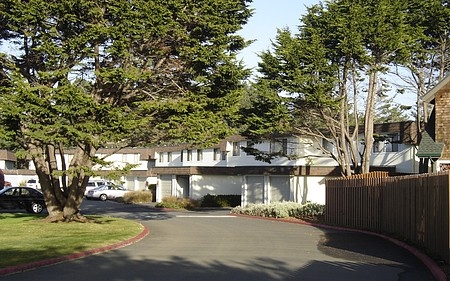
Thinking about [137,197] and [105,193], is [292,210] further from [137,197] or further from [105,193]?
[105,193]

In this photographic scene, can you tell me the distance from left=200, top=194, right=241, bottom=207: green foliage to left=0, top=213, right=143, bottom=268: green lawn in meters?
19.0

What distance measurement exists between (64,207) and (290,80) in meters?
12.6

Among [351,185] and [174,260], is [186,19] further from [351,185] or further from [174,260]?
[174,260]

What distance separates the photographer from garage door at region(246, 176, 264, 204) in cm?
4388

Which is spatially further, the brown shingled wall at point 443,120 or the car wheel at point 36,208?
the car wheel at point 36,208

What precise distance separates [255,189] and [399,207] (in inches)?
1031

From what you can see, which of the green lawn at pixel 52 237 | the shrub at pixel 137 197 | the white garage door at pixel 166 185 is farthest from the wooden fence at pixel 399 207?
the shrub at pixel 137 197

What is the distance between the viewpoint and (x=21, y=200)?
3388cm

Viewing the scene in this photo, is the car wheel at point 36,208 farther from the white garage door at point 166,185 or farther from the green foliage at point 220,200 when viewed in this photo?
the white garage door at point 166,185

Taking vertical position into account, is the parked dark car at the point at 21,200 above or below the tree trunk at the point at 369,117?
below

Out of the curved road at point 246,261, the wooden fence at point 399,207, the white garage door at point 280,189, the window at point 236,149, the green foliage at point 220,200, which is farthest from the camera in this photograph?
the window at point 236,149

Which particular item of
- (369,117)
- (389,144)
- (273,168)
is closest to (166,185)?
(273,168)

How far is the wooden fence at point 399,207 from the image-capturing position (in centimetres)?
1295

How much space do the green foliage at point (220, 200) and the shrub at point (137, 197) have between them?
782 cm
